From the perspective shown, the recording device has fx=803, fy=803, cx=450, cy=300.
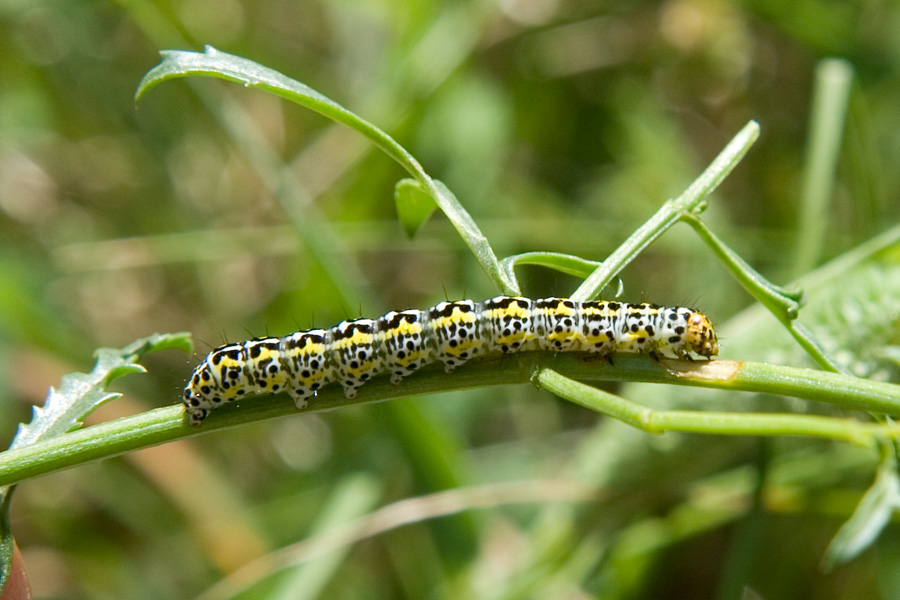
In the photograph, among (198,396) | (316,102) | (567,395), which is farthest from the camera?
(198,396)

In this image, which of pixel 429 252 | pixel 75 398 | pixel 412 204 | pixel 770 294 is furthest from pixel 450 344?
pixel 429 252

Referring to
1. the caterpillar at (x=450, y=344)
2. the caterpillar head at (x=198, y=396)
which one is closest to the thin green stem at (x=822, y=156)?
the caterpillar at (x=450, y=344)

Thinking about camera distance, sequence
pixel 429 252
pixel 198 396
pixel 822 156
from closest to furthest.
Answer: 1. pixel 198 396
2. pixel 822 156
3. pixel 429 252

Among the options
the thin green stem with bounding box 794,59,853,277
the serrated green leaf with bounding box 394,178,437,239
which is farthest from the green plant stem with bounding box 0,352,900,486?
the thin green stem with bounding box 794,59,853,277

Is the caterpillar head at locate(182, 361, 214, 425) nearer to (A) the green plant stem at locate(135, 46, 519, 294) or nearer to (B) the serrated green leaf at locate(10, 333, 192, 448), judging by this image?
(B) the serrated green leaf at locate(10, 333, 192, 448)

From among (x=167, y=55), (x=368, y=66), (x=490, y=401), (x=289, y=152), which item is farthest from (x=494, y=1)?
(x=167, y=55)

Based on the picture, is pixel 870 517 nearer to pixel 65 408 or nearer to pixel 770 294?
pixel 770 294

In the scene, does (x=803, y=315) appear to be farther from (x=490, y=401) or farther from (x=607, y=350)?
(x=490, y=401)
